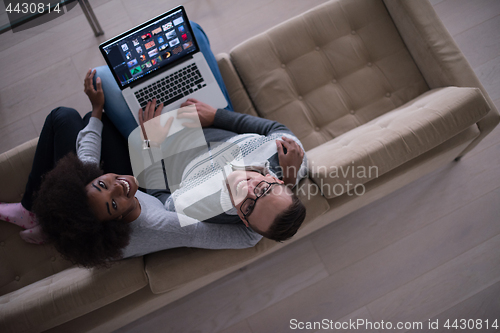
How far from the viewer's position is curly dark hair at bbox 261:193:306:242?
2.98 ft

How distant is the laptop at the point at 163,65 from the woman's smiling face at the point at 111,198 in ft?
1.35

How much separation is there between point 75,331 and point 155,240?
515mm

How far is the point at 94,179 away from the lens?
1054 mm

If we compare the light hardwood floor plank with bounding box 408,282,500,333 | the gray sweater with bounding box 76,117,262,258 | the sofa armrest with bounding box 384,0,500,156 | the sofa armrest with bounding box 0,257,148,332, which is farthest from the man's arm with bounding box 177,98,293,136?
the light hardwood floor plank with bounding box 408,282,500,333

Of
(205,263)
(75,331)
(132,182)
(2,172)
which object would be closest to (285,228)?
(205,263)

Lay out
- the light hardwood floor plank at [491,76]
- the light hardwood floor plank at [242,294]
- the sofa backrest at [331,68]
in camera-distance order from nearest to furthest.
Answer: the sofa backrest at [331,68] < the light hardwood floor plank at [242,294] < the light hardwood floor plank at [491,76]

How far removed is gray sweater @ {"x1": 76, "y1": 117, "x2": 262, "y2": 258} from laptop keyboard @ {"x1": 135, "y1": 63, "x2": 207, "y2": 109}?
0.46 meters

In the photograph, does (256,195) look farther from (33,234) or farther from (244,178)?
(33,234)

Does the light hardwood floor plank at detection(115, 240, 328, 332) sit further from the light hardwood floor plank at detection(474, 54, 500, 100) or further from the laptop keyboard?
the light hardwood floor plank at detection(474, 54, 500, 100)

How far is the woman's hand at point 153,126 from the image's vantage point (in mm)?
1283

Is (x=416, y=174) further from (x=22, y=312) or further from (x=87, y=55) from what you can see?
(x=87, y=55)

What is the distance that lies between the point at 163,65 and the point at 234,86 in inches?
13.8

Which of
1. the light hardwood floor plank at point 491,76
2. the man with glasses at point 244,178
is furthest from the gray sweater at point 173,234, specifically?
the light hardwood floor plank at point 491,76

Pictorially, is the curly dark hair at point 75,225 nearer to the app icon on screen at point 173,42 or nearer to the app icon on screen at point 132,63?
the app icon on screen at point 132,63
